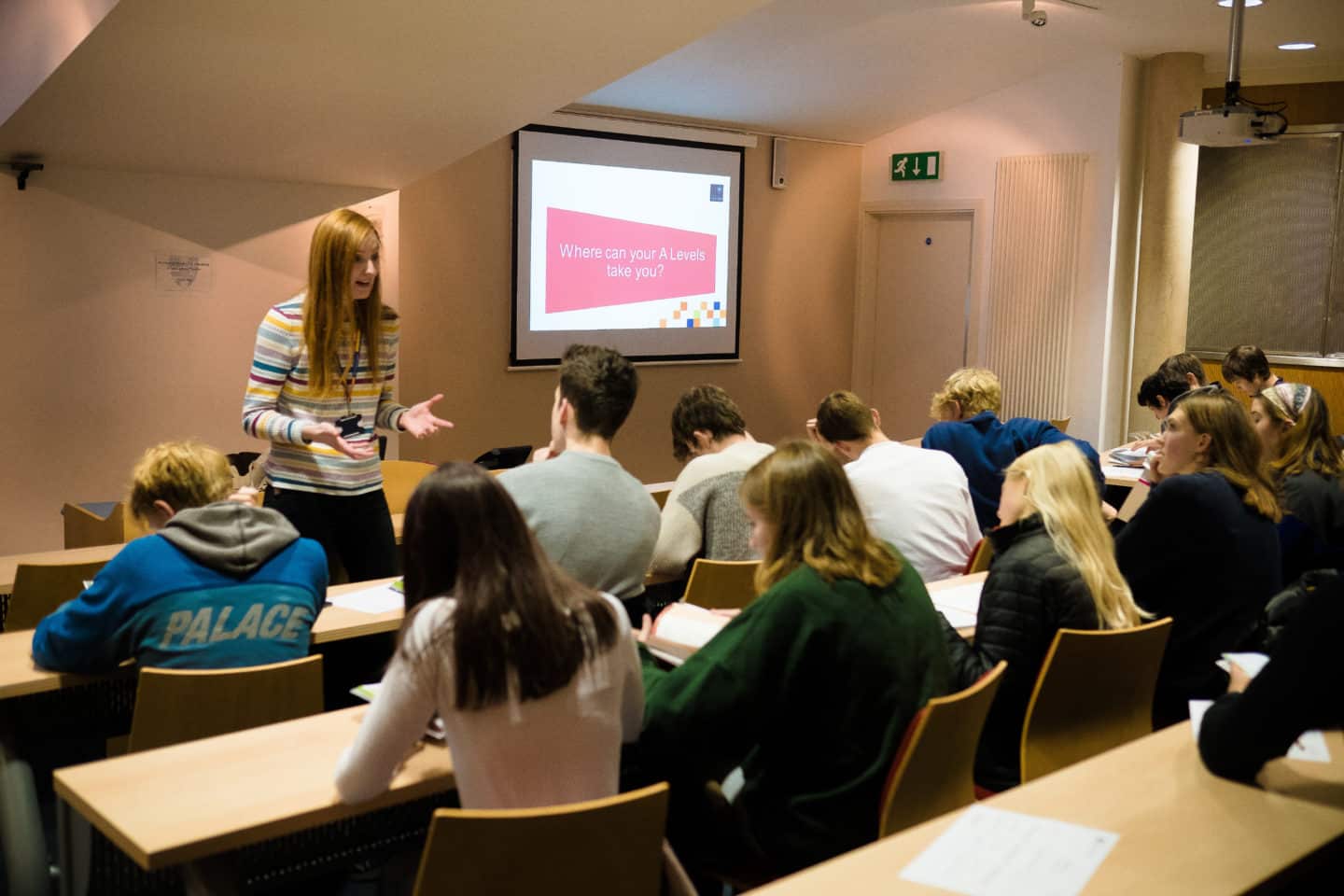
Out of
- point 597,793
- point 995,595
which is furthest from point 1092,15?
point 597,793

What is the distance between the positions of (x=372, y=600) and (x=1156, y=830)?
197cm

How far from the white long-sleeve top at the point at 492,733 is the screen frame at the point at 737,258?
5.29m

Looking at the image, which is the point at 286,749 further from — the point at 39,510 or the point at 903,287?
the point at 903,287

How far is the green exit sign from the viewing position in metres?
8.75

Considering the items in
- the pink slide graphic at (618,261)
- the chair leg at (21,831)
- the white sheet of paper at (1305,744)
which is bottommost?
the chair leg at (21,831)

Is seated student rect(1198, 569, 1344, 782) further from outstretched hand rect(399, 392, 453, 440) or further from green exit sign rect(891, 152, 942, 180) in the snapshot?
green exit sign rect(891, 152, 942, 180)

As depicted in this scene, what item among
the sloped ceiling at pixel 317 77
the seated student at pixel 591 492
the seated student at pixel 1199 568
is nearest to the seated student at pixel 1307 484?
the seated student at pixel 1199 568

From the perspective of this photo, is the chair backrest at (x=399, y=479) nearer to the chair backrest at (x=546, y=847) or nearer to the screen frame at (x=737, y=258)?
the screen frame at (x=737, y=258)

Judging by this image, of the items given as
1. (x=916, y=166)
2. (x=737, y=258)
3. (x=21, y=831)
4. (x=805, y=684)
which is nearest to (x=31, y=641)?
(x=21, y=831)

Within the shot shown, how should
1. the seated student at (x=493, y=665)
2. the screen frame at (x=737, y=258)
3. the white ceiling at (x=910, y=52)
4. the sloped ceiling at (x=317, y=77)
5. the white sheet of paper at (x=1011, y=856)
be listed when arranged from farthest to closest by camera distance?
the screen frame at (x=737, y=258), the white ceiling at (x=910, y=52), the sloped ceiling at (x=317, y=77), the seated student at (x=493, y=665), the white sheet of paper at (x=1011, y=856)

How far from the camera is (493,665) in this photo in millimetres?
1730

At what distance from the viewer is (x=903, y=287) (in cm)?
923

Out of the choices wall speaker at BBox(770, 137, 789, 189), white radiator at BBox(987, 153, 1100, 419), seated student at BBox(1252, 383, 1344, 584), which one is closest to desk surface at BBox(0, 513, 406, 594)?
seated student at BBox(1252, 383, 1344, 584)

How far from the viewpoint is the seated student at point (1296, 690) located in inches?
64.0
